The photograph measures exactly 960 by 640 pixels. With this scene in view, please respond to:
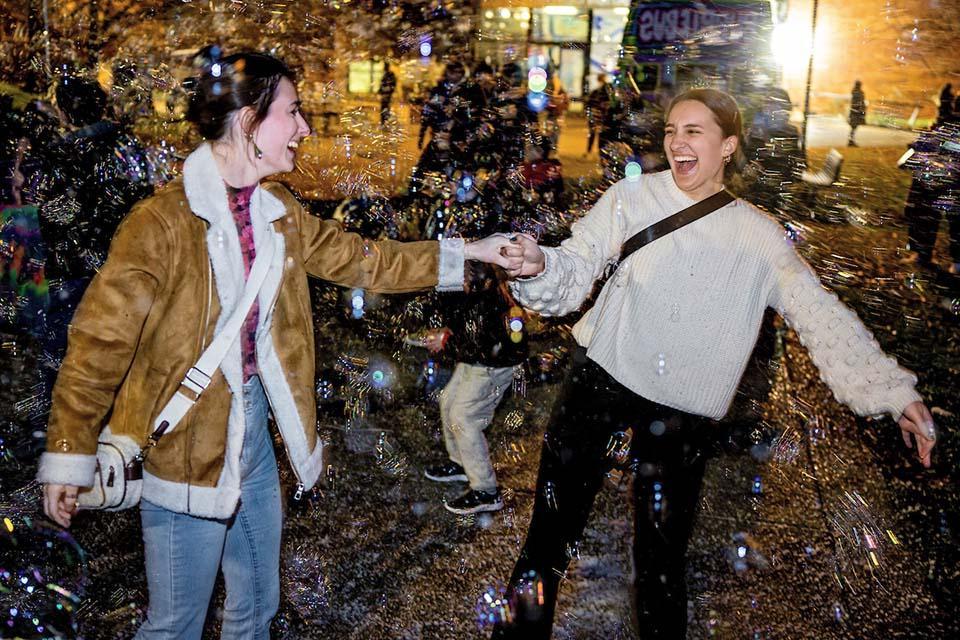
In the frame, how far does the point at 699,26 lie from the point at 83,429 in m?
8.08

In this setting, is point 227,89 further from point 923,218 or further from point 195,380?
point 923,218

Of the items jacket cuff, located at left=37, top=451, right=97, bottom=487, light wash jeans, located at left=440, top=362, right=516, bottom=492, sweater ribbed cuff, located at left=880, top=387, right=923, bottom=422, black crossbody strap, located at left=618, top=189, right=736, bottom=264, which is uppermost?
black crossbody strap, located at left=618, top=189, right=736, bottom=264

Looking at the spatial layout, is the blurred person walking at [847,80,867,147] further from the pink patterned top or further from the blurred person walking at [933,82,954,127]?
the pink patterned top

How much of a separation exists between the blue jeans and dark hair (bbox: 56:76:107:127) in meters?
3.76

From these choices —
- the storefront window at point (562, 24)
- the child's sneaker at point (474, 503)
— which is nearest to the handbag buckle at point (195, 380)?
the child's sneaker at point (474, 503)

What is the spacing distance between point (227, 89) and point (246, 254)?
1.35ft

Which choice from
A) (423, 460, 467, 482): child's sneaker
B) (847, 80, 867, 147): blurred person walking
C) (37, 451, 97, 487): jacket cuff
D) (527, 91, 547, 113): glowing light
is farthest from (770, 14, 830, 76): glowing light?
(37, 451, 97, 487): jacket cuff

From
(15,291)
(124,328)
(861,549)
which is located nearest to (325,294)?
(15,291)

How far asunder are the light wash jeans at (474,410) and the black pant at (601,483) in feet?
4.03

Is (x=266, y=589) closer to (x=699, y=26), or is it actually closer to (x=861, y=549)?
(x=861, y=549)

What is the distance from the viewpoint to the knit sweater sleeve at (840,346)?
2.21m

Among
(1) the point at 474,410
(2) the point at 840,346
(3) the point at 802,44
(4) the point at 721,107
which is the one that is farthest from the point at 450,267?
(3) the point at 802,44

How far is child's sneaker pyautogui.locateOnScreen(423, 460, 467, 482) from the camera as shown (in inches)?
164

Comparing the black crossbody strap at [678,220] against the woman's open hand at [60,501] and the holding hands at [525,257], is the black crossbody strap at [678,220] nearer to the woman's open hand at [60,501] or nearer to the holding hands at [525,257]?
the holding hands at [525,257]
